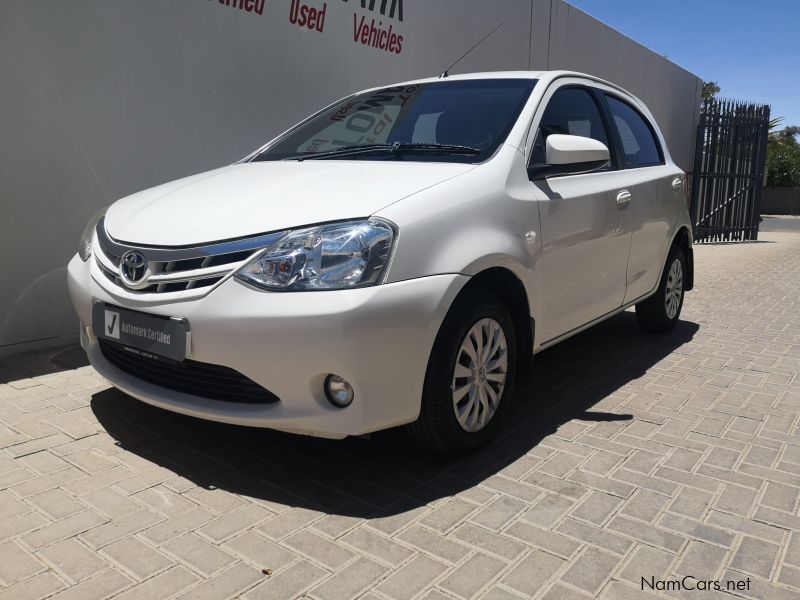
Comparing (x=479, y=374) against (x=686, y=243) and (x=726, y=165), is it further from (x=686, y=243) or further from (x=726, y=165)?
(x=726, y=165)

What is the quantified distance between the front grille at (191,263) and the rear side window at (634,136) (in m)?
2.89

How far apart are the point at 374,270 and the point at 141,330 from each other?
40.0 inches

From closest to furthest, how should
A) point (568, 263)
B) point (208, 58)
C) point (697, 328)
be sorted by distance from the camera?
point (568, 263)
point (208, 58)
point (697, 328)

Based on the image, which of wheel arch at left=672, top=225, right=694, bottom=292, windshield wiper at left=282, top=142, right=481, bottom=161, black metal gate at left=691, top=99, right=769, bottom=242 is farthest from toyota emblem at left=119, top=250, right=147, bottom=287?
black metal gate at left=691, top=99, right=769, bottom=242

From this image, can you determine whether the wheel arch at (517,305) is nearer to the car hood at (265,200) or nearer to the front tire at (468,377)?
the front tire at (468,377)

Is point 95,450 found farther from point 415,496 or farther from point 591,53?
point 591,53

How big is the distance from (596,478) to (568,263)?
1170 millimetres

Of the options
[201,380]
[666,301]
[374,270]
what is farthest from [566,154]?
[666,301]

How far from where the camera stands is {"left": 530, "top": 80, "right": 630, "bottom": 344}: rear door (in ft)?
11.4

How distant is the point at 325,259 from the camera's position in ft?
8.38

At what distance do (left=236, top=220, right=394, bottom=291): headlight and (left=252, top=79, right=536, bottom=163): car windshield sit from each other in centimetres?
87

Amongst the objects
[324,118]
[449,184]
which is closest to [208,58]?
[324,118]

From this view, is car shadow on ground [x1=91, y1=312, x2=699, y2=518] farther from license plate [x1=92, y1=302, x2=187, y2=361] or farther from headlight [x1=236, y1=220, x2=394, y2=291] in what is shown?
headlight [x1=236, y1=220, x2=394, y2=291]

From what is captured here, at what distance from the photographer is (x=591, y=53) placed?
11570 mm
